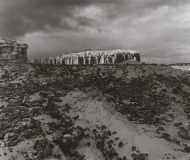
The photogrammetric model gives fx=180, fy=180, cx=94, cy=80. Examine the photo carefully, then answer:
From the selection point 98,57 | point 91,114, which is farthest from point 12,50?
point 98,57

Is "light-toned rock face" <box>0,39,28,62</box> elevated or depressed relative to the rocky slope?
elevated

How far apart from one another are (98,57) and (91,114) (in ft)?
275

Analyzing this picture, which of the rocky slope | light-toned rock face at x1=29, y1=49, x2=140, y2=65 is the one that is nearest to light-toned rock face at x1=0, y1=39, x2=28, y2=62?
the rocky slope

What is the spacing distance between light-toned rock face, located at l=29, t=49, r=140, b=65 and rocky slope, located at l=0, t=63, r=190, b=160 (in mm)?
69002

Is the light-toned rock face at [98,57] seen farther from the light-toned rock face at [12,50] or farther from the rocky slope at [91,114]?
the rocky slope at [91,114]

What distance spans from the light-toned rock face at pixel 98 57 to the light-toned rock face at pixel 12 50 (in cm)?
5922

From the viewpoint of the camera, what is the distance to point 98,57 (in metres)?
98.2

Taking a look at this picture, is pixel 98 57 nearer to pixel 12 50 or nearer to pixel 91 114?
pixel 12 50

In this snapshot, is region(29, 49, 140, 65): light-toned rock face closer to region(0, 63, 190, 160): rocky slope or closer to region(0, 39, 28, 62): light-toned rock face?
region(0, 39, 28, 62): light-toned rock face

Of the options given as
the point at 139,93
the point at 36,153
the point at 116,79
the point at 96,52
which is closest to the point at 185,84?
the point at 139,93

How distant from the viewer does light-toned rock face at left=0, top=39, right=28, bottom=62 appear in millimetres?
31969

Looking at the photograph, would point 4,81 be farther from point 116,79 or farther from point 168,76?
point 168,76

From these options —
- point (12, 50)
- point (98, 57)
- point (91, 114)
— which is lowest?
point (91, 114)

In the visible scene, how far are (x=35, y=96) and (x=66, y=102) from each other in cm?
299
